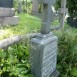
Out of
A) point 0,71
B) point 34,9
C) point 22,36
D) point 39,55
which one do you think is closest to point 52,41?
point 39,55

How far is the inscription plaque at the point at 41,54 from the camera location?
3719 mm

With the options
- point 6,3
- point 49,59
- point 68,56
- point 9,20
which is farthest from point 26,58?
point 6,3

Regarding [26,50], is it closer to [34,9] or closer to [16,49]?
[16,49]

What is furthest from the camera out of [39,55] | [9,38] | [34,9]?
[34,9]

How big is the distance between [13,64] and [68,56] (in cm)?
126

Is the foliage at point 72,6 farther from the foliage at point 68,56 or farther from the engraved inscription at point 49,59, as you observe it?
the engraved inscription at point 49,59

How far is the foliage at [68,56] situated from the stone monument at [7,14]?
2.08m

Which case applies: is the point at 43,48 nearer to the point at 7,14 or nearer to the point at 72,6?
the point at 7,14

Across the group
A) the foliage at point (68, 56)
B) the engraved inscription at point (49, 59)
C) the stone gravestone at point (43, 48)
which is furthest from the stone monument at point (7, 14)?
the stone gravestone at point (43, 48)

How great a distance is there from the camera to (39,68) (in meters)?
3.76

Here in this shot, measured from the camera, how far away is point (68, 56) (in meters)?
4.55

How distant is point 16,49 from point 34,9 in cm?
756

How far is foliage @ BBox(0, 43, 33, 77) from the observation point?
3547mm

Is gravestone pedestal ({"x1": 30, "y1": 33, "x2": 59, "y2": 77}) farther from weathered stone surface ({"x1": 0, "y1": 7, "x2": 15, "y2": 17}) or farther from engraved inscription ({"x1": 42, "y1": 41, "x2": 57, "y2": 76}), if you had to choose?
weathered stone surface ({"x1": 0, "y1": 7, "x2": 15, "y2": 17})
